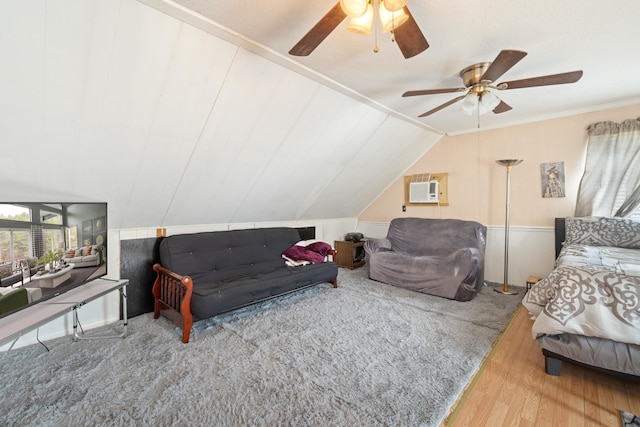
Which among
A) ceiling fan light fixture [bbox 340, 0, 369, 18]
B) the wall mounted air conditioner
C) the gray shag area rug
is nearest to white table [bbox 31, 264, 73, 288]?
the gray shag area rug

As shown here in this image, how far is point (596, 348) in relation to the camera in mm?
1683

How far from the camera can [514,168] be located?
3.82 meters

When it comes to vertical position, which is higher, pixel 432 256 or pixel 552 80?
pixel 552 80

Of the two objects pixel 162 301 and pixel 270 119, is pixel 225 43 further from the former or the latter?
pixel 162 301

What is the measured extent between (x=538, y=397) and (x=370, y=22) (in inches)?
92.6

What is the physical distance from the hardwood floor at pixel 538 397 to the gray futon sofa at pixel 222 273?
1865 millimetres

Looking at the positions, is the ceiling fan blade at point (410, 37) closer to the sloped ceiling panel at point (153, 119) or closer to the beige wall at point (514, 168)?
the sloped ceiling panel at point (153, 119)

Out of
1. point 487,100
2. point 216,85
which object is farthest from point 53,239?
point 487,100

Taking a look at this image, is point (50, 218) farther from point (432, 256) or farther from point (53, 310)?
point (432, 256)

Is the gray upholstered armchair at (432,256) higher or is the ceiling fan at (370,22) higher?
the ceiling fan at (370,22)

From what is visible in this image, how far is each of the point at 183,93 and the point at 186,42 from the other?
36cm

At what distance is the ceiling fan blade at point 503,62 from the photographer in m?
1.58

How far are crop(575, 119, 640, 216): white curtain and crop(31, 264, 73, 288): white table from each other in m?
5.13

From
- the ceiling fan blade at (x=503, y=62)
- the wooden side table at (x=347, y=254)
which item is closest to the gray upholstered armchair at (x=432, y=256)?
the wooden side table at (x=347, y=254)
